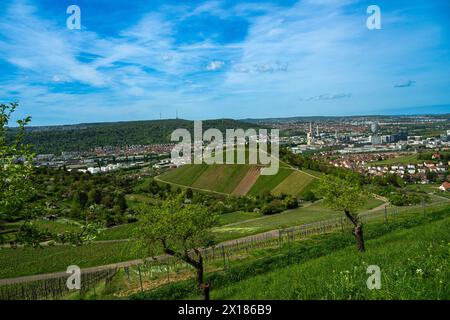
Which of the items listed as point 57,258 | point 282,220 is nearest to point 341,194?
point 57,258

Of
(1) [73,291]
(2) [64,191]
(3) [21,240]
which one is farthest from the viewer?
(2) [64,191]

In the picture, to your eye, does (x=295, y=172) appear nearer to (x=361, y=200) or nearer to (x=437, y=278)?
(x=361, y=200)

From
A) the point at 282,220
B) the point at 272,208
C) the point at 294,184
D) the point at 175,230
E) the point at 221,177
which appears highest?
the point at 175,230

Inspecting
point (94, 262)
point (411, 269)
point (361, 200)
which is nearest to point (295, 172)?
point (94, 262)

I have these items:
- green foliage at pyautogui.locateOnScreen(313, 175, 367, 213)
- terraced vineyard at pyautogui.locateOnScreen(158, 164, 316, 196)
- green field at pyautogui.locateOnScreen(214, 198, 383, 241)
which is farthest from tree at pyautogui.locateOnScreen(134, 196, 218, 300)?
terraced vineyard at pyautogui.locateOnScreen(158, 164, 316, 196)

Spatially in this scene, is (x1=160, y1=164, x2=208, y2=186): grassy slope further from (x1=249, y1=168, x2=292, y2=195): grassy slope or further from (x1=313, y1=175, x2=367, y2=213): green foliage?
(x1=313, y1=175, x2=367, y2=213): green foliage

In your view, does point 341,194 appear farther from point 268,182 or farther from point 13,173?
point 268,182

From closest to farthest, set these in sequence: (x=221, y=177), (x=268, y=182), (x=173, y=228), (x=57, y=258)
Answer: (x=173, y=228)
(x=57, y=258)
(x=268, y=182)
(x=221, y=177)
